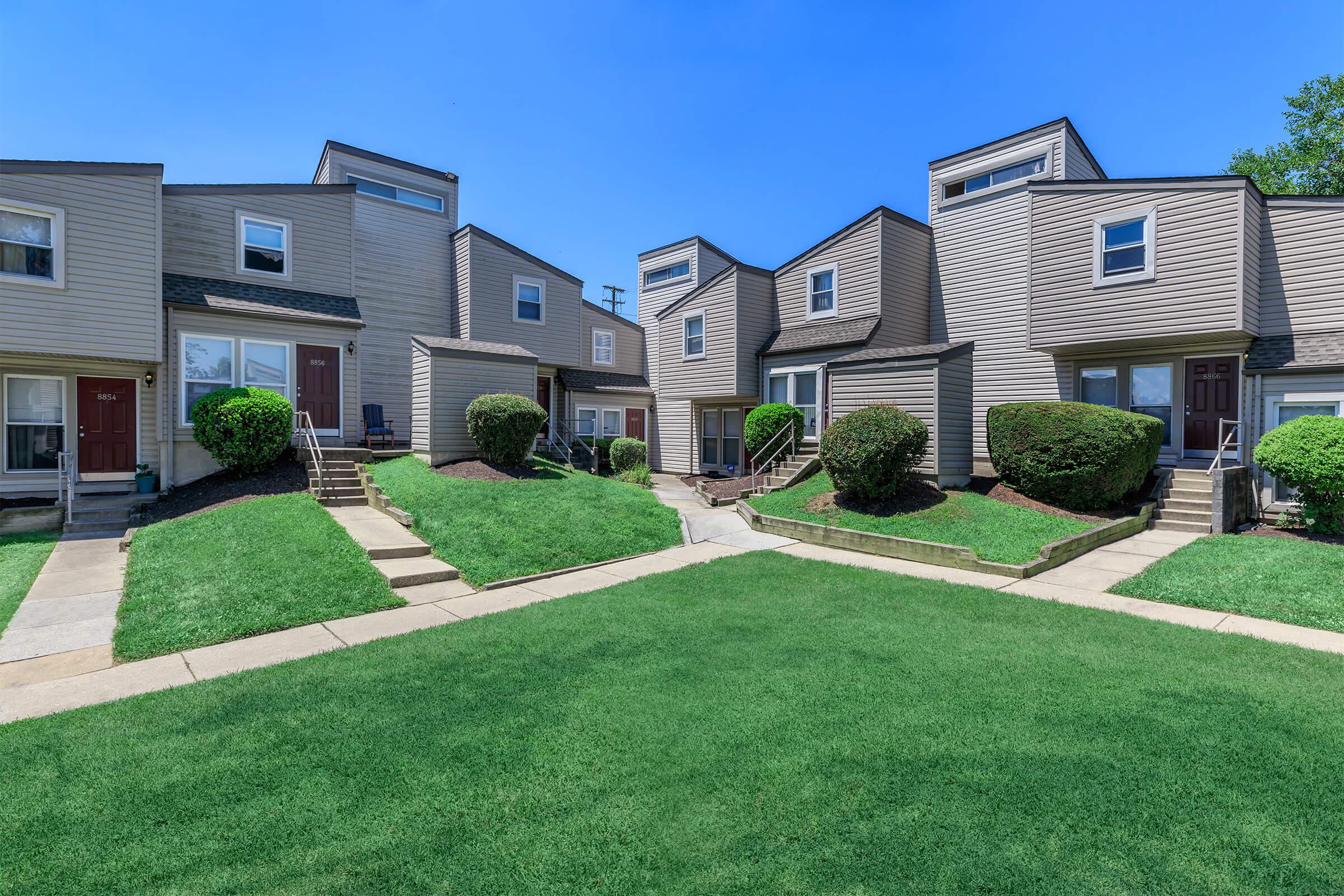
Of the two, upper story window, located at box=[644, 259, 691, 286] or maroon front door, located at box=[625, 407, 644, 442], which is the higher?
upper story window, located at box=[644, 259, 691, 286]

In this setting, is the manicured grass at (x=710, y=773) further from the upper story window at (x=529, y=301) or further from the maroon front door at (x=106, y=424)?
the upper story window at (x=529, y=301)

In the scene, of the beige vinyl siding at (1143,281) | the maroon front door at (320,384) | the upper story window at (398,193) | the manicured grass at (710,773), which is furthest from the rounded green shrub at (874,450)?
the upper story window at (398,193)

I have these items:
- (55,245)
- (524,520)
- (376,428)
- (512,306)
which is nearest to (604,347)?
(512,306)

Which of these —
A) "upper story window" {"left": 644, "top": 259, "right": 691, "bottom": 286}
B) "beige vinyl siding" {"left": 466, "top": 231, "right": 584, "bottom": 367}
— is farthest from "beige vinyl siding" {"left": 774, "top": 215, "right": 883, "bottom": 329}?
"beige vinyl siding" {"left": 466, "top": 231, "right": 584, "bottom": 367}

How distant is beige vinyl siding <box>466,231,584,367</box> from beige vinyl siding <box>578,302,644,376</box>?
650 mm

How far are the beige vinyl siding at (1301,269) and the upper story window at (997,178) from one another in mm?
5021

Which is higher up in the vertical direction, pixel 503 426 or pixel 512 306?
pixel 512 306

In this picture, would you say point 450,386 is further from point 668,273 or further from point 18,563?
point 668,273

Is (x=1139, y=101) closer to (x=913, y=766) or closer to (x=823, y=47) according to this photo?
(x=823, y=47)

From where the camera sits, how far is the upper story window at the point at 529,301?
18969mm

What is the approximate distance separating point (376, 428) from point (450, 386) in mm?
3420

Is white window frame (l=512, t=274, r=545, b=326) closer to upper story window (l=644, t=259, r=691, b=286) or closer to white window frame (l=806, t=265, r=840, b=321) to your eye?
upper story window (l=644, t=259, r=691, b=286)

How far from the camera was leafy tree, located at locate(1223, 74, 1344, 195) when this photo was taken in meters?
20.4

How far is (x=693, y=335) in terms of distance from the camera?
762 inches
